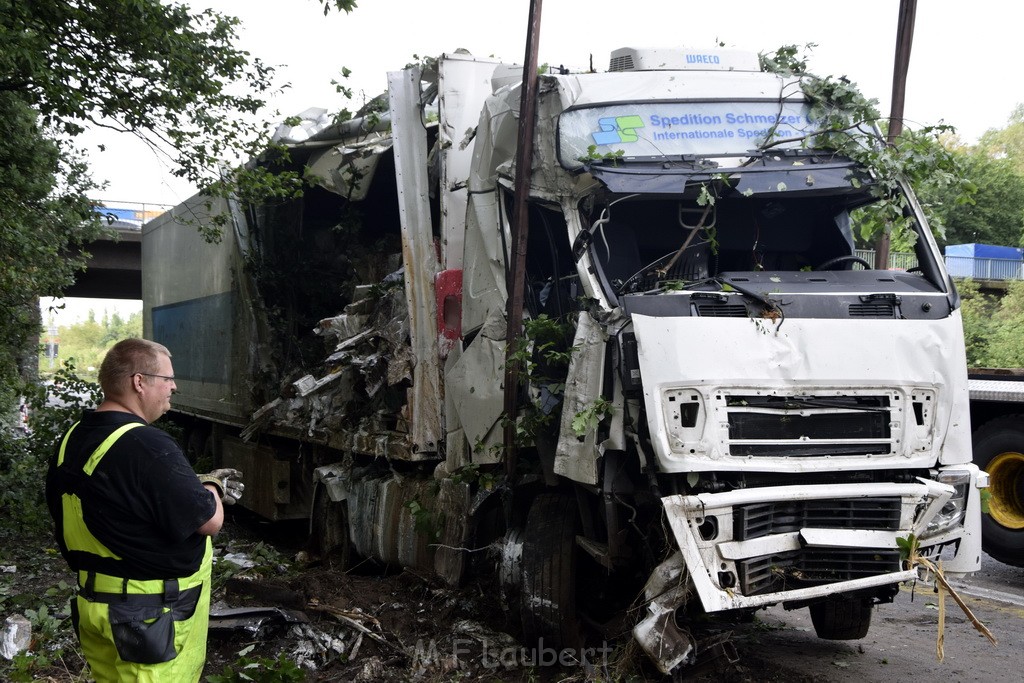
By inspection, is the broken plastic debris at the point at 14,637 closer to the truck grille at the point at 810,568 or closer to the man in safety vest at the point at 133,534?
the man in safety vest at the point at 133,534

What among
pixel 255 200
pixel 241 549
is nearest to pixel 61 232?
pixel 255 200

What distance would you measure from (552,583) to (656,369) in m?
1.46

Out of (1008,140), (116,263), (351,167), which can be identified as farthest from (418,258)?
(1008,140)

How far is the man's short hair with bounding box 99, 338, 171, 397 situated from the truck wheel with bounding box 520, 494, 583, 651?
2.62 m

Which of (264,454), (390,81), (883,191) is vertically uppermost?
(390,81)

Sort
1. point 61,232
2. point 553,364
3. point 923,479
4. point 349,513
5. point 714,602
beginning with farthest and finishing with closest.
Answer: point 61,232 → point 349,513 → point 553,364 → point 923,479 → point 714,602

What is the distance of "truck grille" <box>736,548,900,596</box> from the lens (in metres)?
4.21

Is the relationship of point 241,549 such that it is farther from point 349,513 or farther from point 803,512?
point 803,512

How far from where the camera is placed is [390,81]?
7.16 meters

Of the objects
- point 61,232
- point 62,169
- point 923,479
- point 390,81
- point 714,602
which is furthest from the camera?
point 62,169

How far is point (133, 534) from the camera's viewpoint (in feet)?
9.95

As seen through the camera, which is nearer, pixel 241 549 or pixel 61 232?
pixel 241 549

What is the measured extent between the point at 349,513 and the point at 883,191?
469 centimetres

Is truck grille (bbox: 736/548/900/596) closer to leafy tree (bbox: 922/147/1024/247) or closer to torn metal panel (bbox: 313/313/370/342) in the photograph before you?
torn metal panel (bbox: 313/313/370/342)
